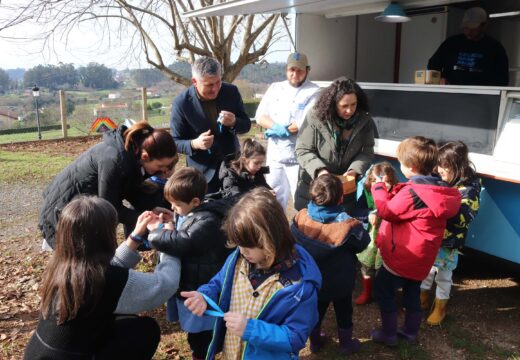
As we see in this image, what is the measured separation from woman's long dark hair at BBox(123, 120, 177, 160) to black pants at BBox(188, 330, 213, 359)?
106cm

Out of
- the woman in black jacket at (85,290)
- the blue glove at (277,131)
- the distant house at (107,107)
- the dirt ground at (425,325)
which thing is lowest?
the dirt ground at (425,325)

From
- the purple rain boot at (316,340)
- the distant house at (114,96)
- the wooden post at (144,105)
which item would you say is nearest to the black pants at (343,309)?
the purple rain boot at (316,340)

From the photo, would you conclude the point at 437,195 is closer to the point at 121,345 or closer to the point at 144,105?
the point at 121,345

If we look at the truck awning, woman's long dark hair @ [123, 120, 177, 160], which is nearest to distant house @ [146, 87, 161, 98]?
the truck awning

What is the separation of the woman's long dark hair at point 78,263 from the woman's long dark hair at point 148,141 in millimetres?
817

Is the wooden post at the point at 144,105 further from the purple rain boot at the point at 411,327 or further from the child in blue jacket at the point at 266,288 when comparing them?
the child in blue jacket at the point at 266,288

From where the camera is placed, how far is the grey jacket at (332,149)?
345cm

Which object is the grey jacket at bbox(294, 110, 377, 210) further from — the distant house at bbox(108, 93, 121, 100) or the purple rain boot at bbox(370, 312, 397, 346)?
the distant house at bbox(108, 93, 121, 100)

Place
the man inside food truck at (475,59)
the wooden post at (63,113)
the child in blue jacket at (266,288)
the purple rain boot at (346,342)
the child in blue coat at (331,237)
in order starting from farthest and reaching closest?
the wooden post at (63,113), the man inside food truck at (475,59), the purple rain boot at (346,342), the child in blue coat at (331,237), the child in blue jacket at (266,288)

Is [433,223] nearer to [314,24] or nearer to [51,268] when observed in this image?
[51,268]

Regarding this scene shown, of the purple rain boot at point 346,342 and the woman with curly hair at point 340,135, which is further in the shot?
the woman with curly hair at point 340,135

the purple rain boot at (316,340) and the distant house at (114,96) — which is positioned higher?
the distant house at (114,96)

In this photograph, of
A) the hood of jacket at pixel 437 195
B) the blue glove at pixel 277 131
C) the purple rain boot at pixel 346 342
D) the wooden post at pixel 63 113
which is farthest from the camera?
the wooden post at pixel 63 113

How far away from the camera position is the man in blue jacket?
3551 millimetres
